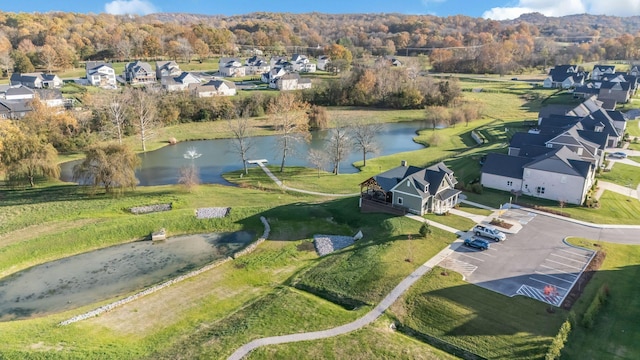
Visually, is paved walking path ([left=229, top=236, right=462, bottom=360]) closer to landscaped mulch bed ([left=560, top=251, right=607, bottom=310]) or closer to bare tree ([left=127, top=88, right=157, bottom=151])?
landscaped mulch bed ([left=560, top=251, right=607, bottom=310])

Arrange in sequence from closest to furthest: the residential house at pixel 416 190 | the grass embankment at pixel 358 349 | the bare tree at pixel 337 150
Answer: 1. the grass embankment at pixel 358 349
2. the residential house at pixel 416 190
3. the bare tree at pixel 337 150

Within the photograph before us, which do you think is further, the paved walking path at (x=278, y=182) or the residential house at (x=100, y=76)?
the residential house at (x=100, y=76)

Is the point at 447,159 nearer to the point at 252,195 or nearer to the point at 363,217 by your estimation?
the point at 363,217

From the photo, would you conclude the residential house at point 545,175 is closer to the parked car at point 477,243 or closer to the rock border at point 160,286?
the parked car at point 477,243

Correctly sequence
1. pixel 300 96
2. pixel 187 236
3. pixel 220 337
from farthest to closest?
1. pixel 300 96
2. pixel 187 236
3. pixel 220 337

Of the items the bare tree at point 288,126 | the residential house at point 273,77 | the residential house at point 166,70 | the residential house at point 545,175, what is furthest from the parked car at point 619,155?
the residential house at point 166,70

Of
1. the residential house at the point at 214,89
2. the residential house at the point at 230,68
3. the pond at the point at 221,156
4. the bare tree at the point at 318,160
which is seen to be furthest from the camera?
the residential house at the point at 230,68

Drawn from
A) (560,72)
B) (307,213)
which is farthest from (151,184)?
(560,72)

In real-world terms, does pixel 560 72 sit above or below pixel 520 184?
above
